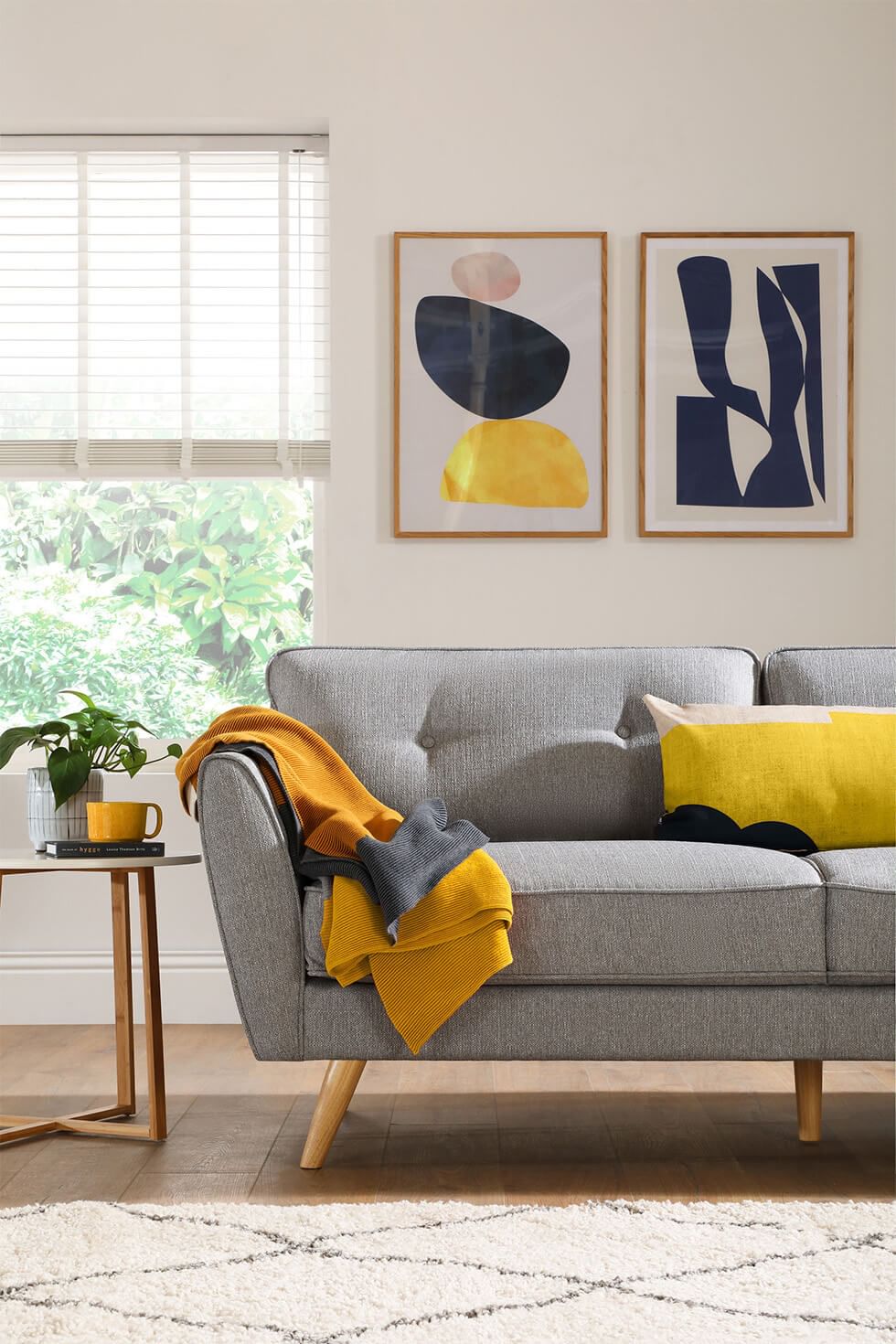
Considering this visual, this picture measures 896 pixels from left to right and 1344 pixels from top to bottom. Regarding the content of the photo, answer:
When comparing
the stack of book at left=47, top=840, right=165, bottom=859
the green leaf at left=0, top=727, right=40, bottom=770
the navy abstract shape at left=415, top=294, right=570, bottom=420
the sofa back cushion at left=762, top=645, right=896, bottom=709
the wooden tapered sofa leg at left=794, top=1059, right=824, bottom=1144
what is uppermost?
the navy abstract shape at left=415, top=294, right=570, bottom=420

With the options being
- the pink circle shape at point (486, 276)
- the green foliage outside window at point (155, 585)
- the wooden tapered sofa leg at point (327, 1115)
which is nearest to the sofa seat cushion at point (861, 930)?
the wooden tapered sofa leg at point (327, 1115)

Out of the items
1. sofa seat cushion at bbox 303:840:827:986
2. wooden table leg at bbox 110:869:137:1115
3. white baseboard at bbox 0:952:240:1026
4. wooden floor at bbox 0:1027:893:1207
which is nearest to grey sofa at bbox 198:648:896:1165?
sofa seat cushion at bbox 303:840:827:986

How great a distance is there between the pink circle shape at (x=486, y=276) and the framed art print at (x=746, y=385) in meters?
0.38

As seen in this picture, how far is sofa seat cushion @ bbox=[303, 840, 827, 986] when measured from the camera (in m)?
1.84

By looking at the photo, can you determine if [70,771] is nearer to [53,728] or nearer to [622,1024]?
[53,728]

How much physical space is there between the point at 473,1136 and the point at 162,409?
224cm

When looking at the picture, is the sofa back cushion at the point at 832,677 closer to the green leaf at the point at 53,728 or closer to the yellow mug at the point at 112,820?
the yellow mug at the point at 112,820

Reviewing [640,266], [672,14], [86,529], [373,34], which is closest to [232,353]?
[86,529]

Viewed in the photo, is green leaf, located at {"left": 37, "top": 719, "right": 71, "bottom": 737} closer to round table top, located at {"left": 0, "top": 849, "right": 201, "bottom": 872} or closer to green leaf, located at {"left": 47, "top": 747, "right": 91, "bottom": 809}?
green leaf, located at {"left": 47, "top": 747, "right": 91, "bottom": 809}

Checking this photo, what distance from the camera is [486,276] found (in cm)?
335

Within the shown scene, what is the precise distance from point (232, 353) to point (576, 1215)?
2571 millimetres

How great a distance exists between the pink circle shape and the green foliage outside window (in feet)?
2.45

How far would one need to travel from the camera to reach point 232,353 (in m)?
3.44

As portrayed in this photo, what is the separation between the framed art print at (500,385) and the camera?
10.9 feet
